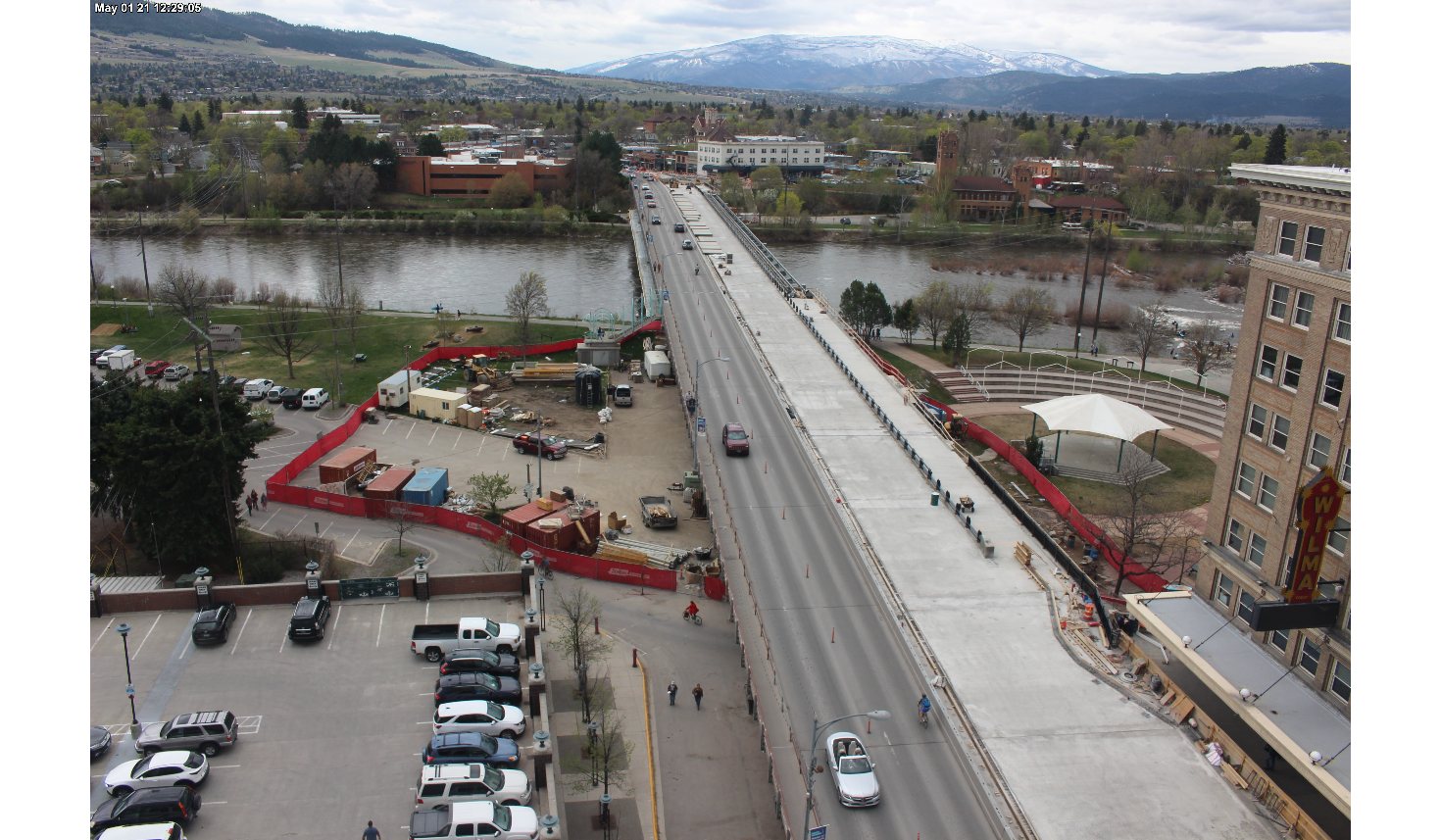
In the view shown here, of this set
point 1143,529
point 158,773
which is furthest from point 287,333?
point 1143,529

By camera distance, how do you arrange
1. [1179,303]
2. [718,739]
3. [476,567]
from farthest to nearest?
[1179,303]
[476,567]
[718,739]

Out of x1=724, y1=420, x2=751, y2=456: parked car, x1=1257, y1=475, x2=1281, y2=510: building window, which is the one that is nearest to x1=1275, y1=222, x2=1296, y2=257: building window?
x1=1257, y1=475, x2=1281, y2=510: building window

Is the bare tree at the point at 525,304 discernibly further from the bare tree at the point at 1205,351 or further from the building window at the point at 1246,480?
the building window at the point at 1246,480

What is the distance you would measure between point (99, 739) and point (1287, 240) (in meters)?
36.3

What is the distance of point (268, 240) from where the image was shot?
134 metres

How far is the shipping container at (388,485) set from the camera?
1825 inches

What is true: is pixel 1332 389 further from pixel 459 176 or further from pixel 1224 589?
pixel 459 176

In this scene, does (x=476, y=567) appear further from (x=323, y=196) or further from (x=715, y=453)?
(x=323, y=196)

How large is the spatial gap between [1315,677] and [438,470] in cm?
3816

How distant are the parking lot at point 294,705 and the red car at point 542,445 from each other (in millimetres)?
21996

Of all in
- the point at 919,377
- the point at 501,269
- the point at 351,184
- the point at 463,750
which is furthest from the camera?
the point at 351,184

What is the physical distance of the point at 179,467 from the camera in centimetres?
3881

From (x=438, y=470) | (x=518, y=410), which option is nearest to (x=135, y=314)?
(x=518, y=410)

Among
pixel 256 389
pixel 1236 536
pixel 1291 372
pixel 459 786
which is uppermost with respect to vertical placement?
pixel 1291 372
